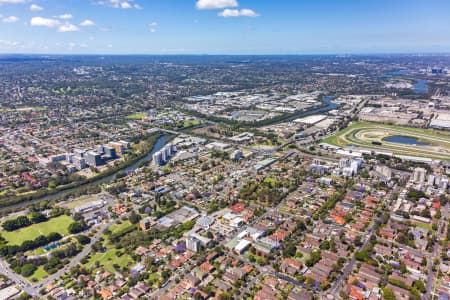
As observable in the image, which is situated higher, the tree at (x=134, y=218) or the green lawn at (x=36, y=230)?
the tree at (x=134, y=218)

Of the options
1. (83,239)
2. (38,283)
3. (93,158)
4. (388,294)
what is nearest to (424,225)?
(388,294)

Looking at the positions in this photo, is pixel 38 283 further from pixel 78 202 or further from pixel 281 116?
pixel 281 116

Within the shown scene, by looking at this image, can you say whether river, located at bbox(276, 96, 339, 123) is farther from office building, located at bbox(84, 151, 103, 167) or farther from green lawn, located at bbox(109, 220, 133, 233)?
green lawn, located at bbox(109, 220, 133, 233)

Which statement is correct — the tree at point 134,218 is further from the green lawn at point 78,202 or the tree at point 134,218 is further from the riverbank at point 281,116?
the riverbank at point 281,116

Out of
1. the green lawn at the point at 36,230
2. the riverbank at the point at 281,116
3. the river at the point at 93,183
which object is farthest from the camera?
the riverbank at the point at 281,116

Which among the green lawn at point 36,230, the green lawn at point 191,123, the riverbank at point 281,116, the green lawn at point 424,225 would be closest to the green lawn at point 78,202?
the green lawn at point 36,230

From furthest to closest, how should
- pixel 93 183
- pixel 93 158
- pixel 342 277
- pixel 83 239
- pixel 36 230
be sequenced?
pixel 93 158, pixel 93 183, pixel 36 230, pixel 83 239, pixel 342 277
